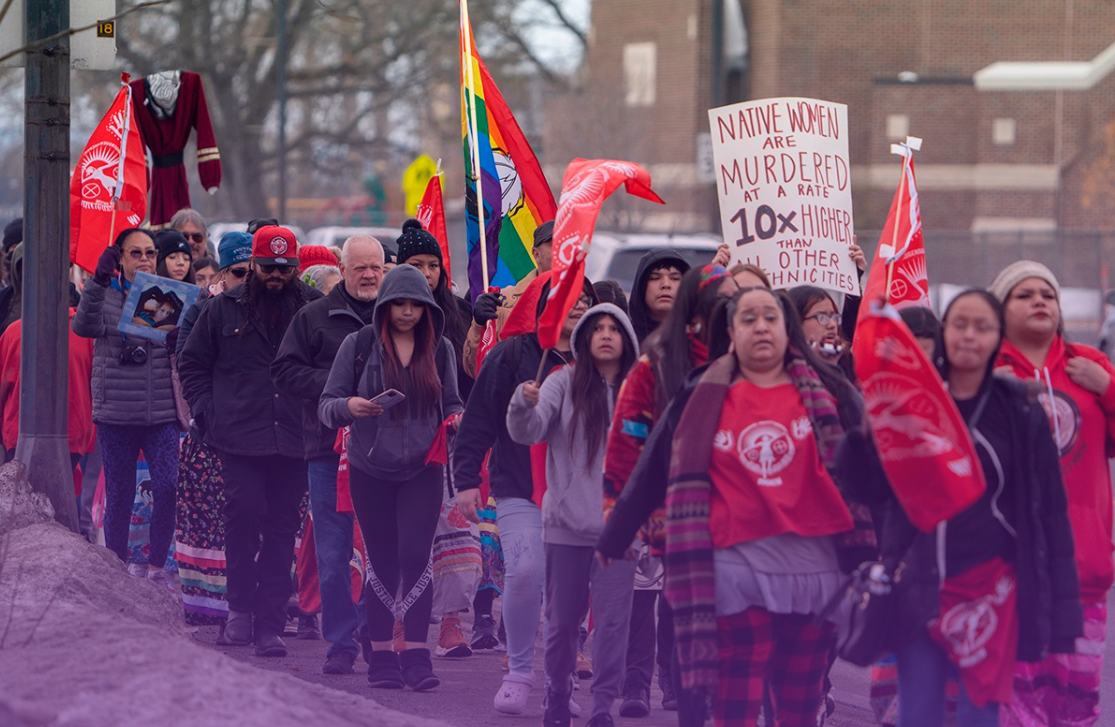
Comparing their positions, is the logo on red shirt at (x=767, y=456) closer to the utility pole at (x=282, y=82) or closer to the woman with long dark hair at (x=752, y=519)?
the woman with long dark hair at (x=752, y=519)

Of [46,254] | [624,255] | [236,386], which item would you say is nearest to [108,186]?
[46,254]

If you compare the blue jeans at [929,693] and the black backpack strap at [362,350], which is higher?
the black backpack strap at [362,350]

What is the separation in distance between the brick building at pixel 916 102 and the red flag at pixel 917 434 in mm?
34254

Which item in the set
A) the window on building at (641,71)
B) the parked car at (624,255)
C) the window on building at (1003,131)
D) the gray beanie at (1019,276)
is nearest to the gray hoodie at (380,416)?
the gray beanie at (1019,276)

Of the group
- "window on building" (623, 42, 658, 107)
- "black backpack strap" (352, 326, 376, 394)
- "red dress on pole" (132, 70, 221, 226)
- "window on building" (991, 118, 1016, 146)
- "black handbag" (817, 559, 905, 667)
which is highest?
"window on building" (623, 42, 658, 107)

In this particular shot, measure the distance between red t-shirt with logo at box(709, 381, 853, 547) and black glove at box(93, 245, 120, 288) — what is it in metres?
4.66

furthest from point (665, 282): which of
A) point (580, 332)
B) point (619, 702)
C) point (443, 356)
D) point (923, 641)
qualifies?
point (923, 641)

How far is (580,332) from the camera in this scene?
21.5 ft

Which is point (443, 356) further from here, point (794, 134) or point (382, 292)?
point (794, 134)

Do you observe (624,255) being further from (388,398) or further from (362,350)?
(388,398)

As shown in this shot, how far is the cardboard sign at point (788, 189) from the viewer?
25.0 feet

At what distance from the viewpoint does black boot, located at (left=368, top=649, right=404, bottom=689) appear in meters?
7.27

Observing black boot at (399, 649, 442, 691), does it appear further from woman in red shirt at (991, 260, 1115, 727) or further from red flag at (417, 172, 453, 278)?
red flag at (417, 172, 453, 278)

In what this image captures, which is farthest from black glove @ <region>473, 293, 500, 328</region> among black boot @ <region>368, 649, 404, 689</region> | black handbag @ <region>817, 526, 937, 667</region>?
black handbag @ <region>817, 526, 937, 667</region>
